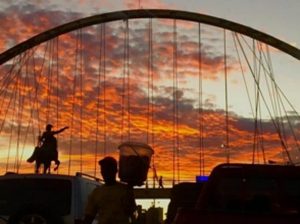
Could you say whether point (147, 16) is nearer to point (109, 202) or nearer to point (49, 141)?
point (49, 141)

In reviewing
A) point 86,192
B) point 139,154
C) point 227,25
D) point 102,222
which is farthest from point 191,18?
point 102,222

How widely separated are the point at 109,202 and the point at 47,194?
2020mm

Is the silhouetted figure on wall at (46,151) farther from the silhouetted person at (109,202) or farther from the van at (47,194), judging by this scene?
the silhouetted person at (109,202)

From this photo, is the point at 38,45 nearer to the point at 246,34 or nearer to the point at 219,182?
the point at 246,34

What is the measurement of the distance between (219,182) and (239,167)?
0.26 metres

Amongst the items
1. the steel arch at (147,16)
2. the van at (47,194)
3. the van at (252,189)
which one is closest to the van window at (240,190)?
the van at (252,189)

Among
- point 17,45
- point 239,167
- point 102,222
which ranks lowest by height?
point 102,222

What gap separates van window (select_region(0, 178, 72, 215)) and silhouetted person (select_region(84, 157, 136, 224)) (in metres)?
1.70

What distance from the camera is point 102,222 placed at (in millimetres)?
8359

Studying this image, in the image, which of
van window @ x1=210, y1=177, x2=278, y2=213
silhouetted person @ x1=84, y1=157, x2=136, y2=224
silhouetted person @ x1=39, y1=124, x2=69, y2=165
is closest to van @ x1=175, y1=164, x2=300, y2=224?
van window @ x1=210, y1=177, x2=278, y2=213

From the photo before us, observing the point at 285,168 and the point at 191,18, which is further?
the point at 191,18

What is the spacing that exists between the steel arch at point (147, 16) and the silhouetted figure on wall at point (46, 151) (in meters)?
10.3

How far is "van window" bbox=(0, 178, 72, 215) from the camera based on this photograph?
10.0 metres

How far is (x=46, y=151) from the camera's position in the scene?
19984mm
